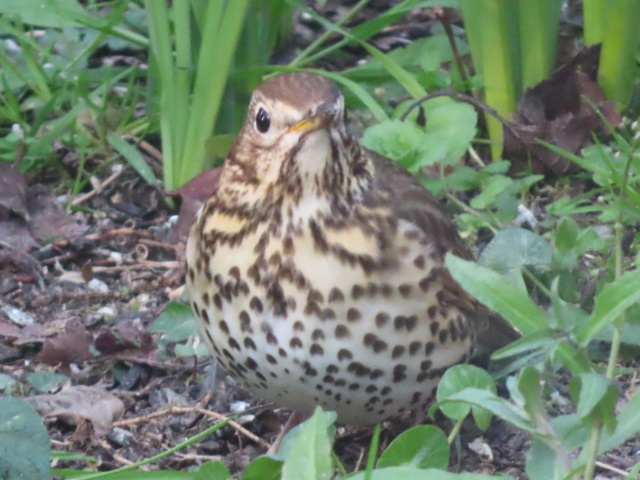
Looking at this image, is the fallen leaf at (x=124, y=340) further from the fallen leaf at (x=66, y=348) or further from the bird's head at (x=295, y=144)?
the bird's head at (x=295, y=144)

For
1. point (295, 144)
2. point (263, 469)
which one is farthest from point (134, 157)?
point (263, 469)

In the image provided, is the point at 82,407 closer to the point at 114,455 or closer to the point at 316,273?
the point at 114,455

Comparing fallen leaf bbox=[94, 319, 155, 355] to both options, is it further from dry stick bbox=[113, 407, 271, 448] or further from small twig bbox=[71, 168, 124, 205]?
small twig bbox=[71, 168, 124, 205]

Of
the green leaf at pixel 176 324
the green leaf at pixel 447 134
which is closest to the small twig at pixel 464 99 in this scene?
the green leaf at pixel 447 134

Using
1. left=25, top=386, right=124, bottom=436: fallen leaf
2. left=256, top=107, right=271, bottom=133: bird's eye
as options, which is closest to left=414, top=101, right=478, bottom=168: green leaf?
left=256, top=107, right=271, bottom=133: bird's eye

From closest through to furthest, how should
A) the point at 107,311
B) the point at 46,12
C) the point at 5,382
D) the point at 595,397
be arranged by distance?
the point at 595,397
the point at 5,382
the point at 107,311
the point at 46,12
